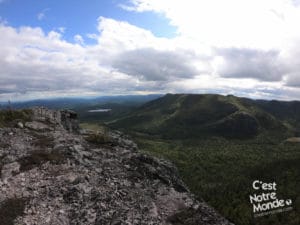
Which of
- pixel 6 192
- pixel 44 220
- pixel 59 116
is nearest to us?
pixel 44 220

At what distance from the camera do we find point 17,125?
5038cm

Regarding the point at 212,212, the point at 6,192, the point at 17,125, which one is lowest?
the point at 212,212

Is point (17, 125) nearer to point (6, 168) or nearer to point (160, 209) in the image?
point (6, 168)

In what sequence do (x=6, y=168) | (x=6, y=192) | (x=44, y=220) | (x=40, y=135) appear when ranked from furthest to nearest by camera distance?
(x=40, y=135), (x=6, y=168), (x=6, y=192), (x=44, y=220)

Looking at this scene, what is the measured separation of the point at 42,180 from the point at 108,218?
8.95 metres

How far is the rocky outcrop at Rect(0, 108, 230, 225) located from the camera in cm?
2662

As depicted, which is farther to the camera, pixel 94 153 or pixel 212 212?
pixel 94 153

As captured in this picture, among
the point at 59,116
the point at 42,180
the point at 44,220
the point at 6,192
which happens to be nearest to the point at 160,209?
the point at 44,220

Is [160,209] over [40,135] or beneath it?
beneath

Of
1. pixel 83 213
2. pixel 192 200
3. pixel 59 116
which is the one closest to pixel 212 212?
pixel 192 200

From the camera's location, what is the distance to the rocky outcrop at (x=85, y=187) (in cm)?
2662

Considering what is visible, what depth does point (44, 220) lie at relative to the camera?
83.1ft

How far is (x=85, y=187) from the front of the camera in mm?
30891

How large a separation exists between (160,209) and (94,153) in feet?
51.6
